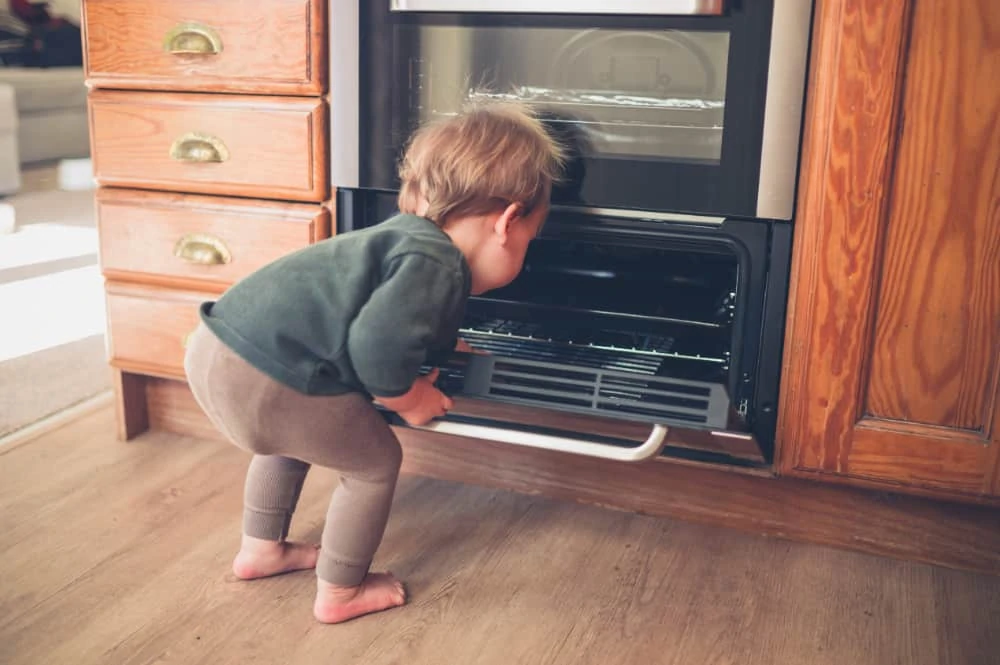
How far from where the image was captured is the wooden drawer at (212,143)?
4.52 feet

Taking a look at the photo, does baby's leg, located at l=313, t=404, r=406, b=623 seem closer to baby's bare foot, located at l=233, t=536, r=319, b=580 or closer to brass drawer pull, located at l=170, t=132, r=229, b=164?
baby's bare foot, located at l=233, t=536, r=319, b=580

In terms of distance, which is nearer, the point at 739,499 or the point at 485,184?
the point at 485,184

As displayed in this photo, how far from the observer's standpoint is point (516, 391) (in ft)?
3.98

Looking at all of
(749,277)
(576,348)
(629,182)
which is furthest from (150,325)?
(749,277)

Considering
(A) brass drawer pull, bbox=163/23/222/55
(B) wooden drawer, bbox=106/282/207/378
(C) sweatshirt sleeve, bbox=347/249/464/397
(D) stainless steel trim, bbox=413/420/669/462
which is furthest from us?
(B) wooden drawer, bbox=106/282/207/378

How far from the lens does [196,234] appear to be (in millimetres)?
1475

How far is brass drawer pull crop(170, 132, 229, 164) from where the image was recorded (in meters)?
1.42

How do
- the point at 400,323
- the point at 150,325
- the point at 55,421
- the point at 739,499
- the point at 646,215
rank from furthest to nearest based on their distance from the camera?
1. the point at 55,421
2. the point at 150,325
3. the point at 739,499
4. the point at 646,215
5. the point at 400,323

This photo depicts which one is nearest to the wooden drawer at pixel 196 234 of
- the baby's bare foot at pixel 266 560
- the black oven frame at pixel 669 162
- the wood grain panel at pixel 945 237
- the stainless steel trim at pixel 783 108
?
the black oven frame at pixel 669 162

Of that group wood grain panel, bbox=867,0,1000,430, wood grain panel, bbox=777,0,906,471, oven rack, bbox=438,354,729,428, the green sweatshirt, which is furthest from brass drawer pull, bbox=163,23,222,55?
wood grain panel, bbox=867,0,1000,430

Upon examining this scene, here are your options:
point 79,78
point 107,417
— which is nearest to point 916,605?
point 107,417

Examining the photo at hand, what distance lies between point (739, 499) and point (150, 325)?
37.2 inches

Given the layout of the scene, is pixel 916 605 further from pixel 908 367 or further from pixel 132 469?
pixel 132 469

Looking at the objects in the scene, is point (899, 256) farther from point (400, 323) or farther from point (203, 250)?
point (203, 250)
